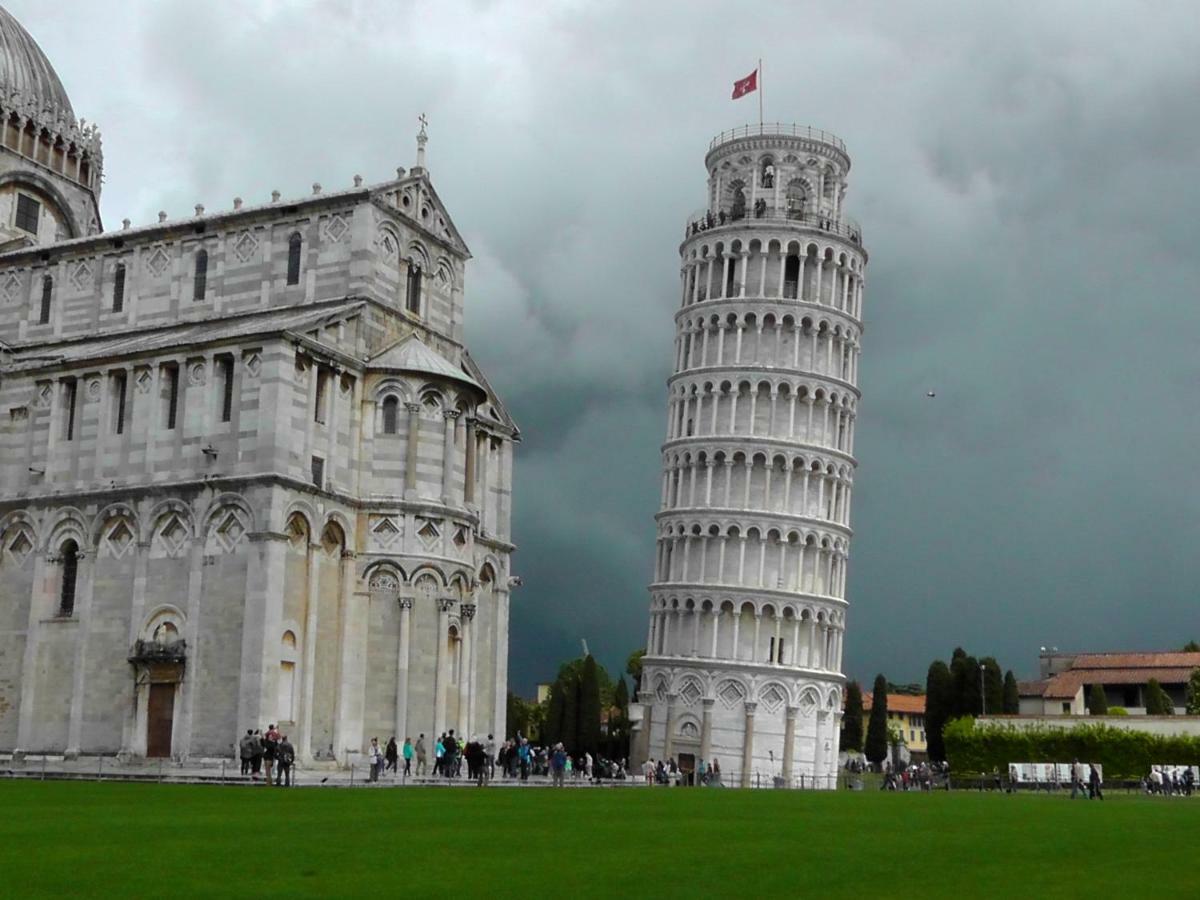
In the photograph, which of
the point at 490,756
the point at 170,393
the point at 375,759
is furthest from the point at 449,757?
the point at 170,393

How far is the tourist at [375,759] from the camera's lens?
3962 cm

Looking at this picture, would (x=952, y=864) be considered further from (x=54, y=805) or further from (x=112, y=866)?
(x=54, y=805)

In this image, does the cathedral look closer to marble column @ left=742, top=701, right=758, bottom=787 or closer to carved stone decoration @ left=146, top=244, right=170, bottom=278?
carved stone decoration @ left=146, top=244, right=170, bottom=278

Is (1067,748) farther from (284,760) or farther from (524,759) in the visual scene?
(284,760)

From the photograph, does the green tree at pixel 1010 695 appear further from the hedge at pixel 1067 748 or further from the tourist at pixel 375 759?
the tourist at pixel 375 759

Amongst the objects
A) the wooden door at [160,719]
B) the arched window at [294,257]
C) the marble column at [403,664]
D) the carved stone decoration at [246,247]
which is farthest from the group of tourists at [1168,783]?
the carved stone decoration at [246,247]

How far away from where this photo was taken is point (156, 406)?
149ft

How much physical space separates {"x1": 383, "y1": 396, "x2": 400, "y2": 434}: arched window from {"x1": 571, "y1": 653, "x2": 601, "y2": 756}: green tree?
4778 centimetres

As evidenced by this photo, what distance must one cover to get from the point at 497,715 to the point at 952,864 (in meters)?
36.6

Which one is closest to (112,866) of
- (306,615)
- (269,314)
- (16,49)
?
(306,615)

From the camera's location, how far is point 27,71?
60719 mm

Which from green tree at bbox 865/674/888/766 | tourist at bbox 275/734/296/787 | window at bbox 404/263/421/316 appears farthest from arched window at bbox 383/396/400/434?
green tree at bbox 865/674/888/766

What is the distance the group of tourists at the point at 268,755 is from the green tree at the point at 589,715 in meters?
53.7

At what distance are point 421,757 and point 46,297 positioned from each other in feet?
72.5
